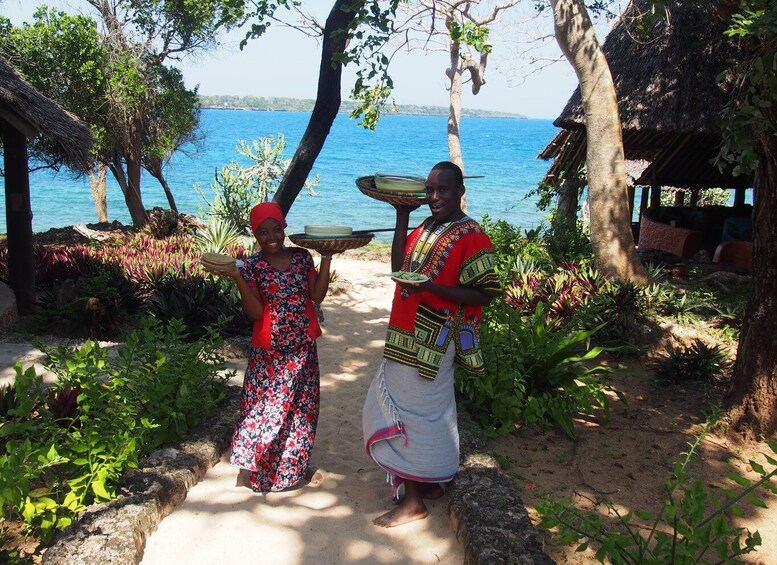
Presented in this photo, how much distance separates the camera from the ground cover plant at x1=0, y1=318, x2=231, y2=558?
3.13 m

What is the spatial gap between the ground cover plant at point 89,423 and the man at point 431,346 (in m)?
1.26

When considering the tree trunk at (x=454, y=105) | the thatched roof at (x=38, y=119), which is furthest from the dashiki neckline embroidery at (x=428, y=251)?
the tree trunk at (x=454, y=105)

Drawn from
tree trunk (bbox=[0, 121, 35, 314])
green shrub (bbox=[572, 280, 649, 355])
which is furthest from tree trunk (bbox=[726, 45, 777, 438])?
tree trunk (bbox=[0, 121, 35, 314])

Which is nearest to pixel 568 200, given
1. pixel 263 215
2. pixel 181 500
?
pixel 263 215

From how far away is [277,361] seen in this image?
3.85 metres

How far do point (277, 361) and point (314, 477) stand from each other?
747mm

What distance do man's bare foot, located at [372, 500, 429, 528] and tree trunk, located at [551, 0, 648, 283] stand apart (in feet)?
15.1

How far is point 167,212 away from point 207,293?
805 centimetres

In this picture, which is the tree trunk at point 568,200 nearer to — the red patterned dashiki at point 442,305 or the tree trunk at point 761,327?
the tree trunk at point 761,327

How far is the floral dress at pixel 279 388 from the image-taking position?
380 centimetres

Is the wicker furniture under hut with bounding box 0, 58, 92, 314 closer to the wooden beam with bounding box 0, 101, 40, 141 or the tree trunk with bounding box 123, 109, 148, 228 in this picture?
the wooden beam with bounding box 0, 101, 40, 141

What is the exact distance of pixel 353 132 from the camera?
101 metres

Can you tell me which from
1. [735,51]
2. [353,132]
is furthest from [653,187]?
[353,132]

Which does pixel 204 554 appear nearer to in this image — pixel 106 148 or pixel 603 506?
pixel 603 506
